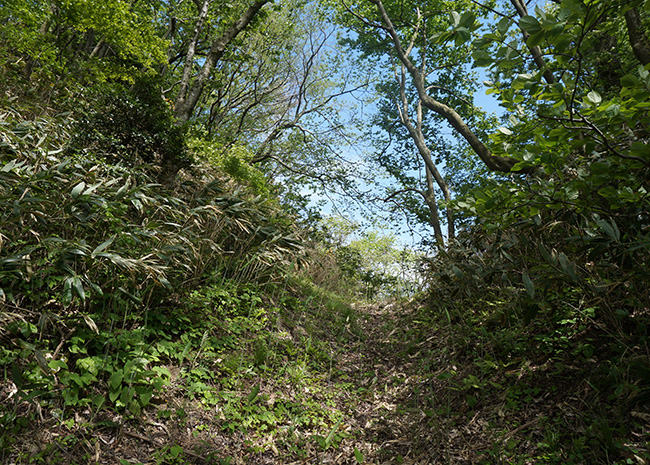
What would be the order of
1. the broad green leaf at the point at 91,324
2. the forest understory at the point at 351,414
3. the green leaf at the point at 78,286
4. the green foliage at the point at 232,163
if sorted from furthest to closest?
the green foliage at the point at 232,163
the broad green leaf at the point at 91,324
the green leaf at the point at 78,286
the forest understory at the point at 351,414

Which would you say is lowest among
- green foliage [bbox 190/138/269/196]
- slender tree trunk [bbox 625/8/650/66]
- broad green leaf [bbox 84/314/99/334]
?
→ broad green leaf [bbox 84/314/99/334]

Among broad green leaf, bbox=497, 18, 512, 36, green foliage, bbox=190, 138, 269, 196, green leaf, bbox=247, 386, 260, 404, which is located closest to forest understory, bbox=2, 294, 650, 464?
green leaf, bbox=247, 386, 260, 404

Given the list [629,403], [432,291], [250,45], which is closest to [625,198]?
[629,403]

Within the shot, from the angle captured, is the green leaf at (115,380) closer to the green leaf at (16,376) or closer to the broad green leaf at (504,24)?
the green leaf at (16,376)

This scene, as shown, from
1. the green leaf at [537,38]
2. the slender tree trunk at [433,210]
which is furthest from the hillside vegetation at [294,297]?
the slender tree trunk at [433,210]

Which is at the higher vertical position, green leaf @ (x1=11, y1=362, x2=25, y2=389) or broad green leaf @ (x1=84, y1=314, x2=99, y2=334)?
broad green leaf @ (x1=84, y1=314, x2=99, y2=334)

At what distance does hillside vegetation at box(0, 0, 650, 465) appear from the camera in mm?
2213

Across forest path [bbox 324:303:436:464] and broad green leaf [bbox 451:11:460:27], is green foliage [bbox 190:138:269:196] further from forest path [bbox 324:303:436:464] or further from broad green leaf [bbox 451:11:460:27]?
broad green leaf [bbox 451:11:460:27]

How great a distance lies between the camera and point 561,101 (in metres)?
2.03

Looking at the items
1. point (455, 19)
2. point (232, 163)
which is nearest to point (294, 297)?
point (232, 163)

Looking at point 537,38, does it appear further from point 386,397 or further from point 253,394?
point 386,397

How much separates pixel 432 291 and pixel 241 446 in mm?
3741

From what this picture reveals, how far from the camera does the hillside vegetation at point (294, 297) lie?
221 cm

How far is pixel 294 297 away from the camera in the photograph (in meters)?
5.14
